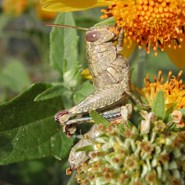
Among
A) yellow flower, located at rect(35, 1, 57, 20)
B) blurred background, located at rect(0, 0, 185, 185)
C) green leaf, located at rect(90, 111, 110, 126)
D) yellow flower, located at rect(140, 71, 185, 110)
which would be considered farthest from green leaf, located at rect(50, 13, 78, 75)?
yellow flower, located at rect(35, 1, 57, 20)

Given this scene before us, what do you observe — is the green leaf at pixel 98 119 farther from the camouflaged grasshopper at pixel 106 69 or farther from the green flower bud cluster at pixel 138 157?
the camouflaged grasshopper at pixel 106 69

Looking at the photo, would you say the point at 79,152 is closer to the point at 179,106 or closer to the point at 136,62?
the point at 179,106

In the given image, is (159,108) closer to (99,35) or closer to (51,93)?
(99,35)

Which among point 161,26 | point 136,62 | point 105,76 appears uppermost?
point 161,26

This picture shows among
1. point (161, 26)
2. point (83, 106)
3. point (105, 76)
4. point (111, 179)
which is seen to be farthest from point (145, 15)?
point (111, 179)

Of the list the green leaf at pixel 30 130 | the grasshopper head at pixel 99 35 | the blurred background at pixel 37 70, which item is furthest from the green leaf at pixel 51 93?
the blurred background at pixel 37 70

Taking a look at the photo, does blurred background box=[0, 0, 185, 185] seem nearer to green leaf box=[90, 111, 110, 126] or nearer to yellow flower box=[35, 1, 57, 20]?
yellow flower box=[35, 1, 57, 20]

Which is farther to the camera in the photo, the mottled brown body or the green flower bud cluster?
the mottled brown body
